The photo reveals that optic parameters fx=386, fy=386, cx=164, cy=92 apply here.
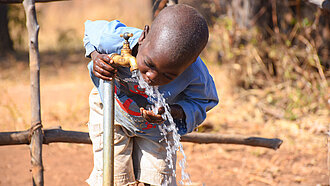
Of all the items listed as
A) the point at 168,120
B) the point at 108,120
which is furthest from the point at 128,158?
the point at 108,120

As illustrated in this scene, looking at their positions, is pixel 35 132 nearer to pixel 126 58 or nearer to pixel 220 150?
pixel 126 58

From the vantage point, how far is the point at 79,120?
4.20 metres

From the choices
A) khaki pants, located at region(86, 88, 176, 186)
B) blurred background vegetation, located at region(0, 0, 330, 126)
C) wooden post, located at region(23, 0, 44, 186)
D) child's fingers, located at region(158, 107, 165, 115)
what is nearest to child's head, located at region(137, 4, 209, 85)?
child's fingers, located at region(158, 107, 165, 115)

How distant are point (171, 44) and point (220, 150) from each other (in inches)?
98.5

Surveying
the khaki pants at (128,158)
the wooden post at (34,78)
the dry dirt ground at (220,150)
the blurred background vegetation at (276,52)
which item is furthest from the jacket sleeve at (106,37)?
the blurred background vegetation at (276,52)

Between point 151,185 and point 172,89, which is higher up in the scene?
point 172,89

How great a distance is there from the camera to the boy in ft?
4.64

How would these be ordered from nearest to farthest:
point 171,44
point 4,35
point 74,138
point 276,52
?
point 171,44 < point 74,138 < point 276,52 < point 4,35

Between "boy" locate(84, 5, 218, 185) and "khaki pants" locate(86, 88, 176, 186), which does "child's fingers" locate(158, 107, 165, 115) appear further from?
"khaki pants" locate(86, 88, 176, 186)

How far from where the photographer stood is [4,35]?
6.99 metres

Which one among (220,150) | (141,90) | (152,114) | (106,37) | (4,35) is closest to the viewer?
(152,114)

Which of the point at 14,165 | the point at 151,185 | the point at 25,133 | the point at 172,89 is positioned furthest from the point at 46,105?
the point at 172,89

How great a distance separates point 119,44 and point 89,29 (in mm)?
224

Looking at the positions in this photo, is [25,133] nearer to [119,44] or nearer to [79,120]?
[119,44]
